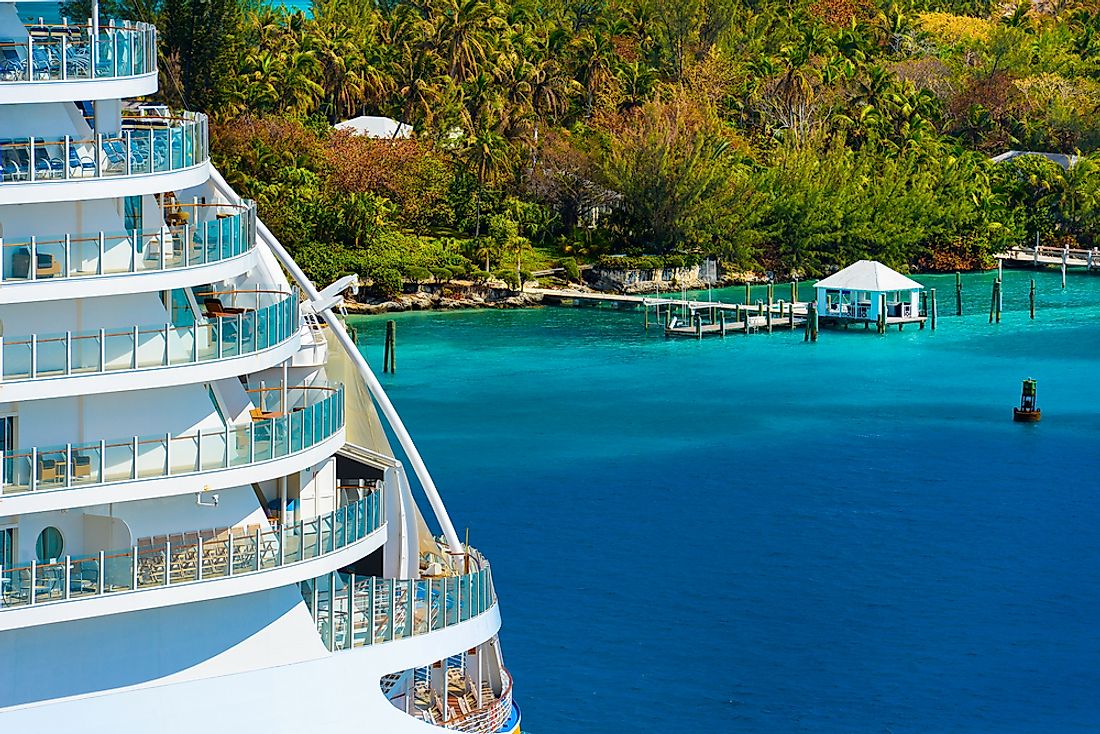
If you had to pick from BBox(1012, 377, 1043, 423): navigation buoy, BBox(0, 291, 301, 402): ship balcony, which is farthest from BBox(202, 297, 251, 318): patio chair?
BBox(1012, 377, 1043, 423): navigation buoy

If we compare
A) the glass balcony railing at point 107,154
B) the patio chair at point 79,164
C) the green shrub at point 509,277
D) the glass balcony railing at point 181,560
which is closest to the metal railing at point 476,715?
the glass balcony railing at point 181,560

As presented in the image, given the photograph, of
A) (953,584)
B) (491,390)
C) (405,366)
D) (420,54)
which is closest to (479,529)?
(953,584)

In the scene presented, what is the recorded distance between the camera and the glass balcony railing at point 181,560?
21.8 metres

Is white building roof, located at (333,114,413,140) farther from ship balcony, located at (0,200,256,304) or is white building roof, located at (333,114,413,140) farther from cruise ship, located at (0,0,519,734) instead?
ship balcony, located at (0,200,256,304)

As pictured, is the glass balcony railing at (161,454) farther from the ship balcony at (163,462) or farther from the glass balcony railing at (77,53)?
the glass balcony railing at (77,53)

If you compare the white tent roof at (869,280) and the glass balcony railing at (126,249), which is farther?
the white tent roof at (869,280)

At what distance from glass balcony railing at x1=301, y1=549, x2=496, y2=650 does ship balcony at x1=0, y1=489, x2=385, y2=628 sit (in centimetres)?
→ 55

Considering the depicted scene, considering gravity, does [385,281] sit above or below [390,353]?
above

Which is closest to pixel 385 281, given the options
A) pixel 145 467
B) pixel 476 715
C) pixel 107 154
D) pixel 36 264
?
pixel 476 715

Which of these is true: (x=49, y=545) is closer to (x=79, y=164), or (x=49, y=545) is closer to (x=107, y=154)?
(x=79, y=164)

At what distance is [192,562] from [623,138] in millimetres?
81663

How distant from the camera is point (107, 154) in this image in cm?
2283

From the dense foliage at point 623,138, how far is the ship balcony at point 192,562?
6863 cm

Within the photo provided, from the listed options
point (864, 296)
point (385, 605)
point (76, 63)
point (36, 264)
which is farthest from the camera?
point (864, 296)
